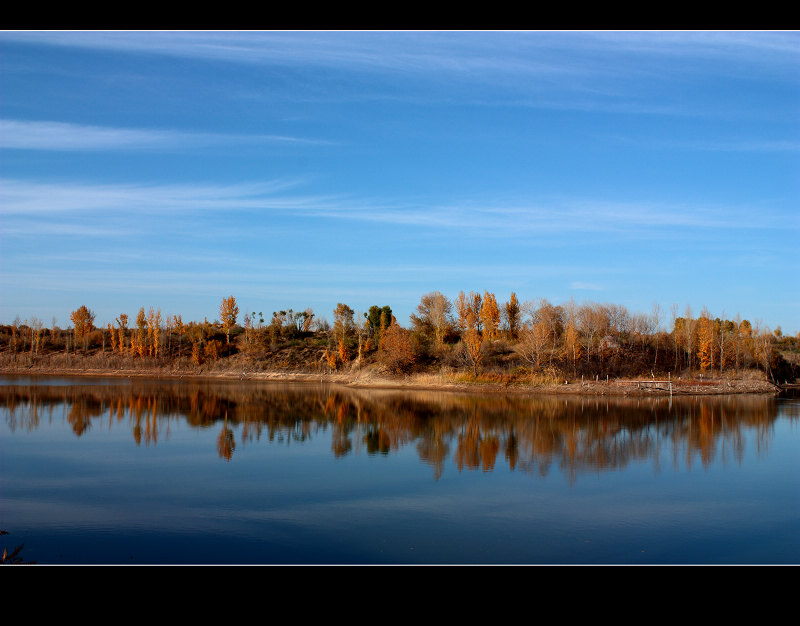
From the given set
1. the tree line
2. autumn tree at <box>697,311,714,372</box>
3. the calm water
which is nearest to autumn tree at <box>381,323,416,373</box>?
the tree line

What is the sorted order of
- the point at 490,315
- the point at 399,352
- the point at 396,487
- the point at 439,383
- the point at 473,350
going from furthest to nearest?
1. the point at 490,315
2. the point at 399,352
3. the point at 473,350
4. the point at 439,383
5. the point at 396,487

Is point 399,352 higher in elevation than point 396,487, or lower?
higher

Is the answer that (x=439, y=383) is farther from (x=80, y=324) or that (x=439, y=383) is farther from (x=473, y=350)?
(x=80, y=324)

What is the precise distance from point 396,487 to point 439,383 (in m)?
29.6

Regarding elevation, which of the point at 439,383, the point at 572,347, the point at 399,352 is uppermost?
the point at 572,347

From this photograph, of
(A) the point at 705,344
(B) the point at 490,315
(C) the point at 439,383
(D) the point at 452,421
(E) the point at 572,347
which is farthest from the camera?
(B) the point at 490,315

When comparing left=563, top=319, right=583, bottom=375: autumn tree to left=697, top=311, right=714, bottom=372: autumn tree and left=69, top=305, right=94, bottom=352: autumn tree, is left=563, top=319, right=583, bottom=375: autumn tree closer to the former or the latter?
left=697, top=311, right=714, bottom=372: autumn tree

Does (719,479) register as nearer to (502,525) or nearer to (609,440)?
(609,440)

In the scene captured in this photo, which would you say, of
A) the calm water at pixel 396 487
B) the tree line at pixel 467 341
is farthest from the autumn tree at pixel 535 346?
the calm water at pixel 396 487

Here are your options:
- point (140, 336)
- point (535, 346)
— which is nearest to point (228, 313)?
point (140, 336)

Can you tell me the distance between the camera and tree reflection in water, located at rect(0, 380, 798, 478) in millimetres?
17641

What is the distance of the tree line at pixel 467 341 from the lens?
46062mm

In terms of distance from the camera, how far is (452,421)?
79.2ft
